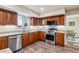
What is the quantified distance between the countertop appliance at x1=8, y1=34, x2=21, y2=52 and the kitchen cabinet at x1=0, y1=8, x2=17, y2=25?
2.35ft

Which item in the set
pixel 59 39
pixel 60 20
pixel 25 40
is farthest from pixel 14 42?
pixel 60 20

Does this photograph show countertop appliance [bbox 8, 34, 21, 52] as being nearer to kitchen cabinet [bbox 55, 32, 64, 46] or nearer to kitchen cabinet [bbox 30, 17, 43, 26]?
kitchen cabinet [bbox 30, 17, 43, 26]

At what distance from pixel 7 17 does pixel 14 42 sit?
3.87ft

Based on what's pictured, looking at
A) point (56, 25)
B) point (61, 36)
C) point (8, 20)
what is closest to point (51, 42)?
point (61, 36)

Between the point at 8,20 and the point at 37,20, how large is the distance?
3224 millimetres

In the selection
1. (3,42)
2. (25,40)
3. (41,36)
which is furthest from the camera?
(41,36)

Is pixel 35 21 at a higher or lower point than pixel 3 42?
higher

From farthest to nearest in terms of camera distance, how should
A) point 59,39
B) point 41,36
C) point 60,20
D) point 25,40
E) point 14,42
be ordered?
point 41,36 < point 60,20 < point 59,39 < point 25,40 < point 14,42

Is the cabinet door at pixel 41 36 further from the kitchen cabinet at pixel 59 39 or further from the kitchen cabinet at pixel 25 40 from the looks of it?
the kitchen cabinet at pixel 25 40

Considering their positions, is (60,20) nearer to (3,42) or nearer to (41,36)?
(41,36)

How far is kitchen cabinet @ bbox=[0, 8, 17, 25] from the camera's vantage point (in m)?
3.24

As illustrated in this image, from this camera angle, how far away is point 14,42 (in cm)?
348
